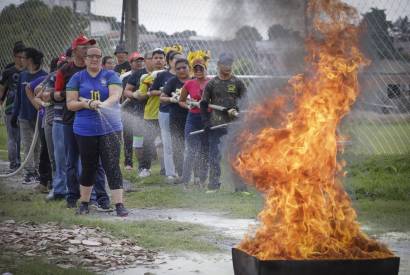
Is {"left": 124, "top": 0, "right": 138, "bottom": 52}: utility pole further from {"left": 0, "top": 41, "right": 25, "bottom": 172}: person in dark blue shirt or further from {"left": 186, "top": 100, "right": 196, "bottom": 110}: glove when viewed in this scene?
{"left": 186, "top": 100, "right": 196, "bottom": 110}: glove

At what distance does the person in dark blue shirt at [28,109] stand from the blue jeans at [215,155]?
10.3 feet

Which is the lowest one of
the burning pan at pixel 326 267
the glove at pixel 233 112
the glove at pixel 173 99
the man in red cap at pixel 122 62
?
the burning pan at pixel 326 267

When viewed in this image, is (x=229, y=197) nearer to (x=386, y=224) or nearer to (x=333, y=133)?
(x=386, y=224)

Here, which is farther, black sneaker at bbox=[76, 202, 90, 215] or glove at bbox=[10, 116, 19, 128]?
glove at bbox=[10, 116, 19, 128]

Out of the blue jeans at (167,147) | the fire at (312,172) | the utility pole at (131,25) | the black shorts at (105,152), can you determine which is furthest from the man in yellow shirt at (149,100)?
the fire at (312,172)

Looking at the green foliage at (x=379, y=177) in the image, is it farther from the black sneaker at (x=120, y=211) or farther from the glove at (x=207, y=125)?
the black sneaker at (x=120, y=211)

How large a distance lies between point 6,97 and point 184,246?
344 inches

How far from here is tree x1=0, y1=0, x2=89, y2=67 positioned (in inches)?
844

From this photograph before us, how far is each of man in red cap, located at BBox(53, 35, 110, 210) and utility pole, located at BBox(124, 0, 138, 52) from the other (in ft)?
20.5

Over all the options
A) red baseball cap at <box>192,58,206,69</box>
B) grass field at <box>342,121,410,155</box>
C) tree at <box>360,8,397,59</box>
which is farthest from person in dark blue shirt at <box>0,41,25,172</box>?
tree at <box>360,8,397,59</box>

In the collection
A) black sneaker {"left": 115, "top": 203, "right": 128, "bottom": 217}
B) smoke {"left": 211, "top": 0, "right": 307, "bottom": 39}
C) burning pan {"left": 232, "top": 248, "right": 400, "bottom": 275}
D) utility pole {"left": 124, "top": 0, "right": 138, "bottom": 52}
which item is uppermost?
utility pole {"left": 124, "top": 0, "right": 138, "bottom": 52}

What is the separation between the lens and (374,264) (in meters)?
6.16

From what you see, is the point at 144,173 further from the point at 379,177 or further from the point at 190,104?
the point at 379,177

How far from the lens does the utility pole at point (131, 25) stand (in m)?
17.5
